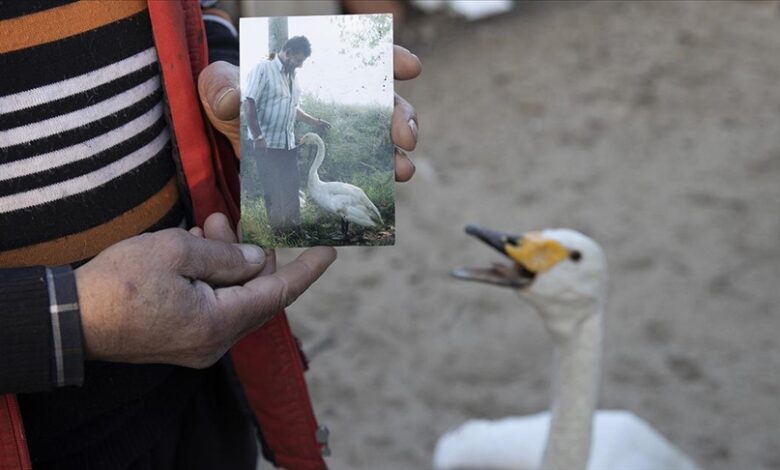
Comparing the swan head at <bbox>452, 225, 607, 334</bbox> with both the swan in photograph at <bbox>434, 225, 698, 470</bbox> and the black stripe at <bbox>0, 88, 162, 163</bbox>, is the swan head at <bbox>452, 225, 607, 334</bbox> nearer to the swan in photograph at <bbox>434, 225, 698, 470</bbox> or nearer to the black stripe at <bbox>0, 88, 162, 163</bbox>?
the swan in photograph at <bbox>434, 225, 698, 470</bbox>

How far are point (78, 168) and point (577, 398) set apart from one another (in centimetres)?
137

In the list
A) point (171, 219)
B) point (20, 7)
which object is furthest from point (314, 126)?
point (20, 7)

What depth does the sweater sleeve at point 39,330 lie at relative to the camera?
36.9 inches

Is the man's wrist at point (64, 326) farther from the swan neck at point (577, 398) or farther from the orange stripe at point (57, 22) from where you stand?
the swan neck at point (577, 398)

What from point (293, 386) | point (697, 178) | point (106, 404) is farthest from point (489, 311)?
point (106, 404)

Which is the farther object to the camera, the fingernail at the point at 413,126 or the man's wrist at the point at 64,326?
the fingernail at the point at 413,126

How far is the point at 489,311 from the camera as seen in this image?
3.60m

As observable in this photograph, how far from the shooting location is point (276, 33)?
1.17 meters

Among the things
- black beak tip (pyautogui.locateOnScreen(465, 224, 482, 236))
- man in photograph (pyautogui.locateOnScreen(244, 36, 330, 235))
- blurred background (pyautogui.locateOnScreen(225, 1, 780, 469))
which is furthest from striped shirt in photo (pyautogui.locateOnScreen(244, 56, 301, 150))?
black beak tip (pyautogui.locateOnScreen(465, 224, 482, 236))

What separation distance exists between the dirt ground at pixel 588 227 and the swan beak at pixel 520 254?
113 cm

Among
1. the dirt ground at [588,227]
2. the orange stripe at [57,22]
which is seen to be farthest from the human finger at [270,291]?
the dirt ground at [588,227]

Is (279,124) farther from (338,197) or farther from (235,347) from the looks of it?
(235,347)

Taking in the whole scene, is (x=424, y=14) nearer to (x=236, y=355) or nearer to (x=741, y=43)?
(x=741, y=43)

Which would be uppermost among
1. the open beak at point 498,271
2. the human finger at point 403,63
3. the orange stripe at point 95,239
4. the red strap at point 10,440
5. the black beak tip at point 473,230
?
the human finger at point 403,63
